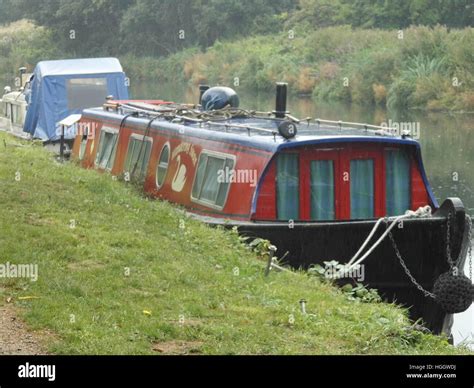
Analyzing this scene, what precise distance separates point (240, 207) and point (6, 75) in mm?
45901

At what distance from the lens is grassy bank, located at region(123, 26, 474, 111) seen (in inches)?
1533

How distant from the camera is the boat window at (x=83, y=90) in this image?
79.0 feet

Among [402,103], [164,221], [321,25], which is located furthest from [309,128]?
[321,25]

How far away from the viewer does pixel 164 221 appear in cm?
1149

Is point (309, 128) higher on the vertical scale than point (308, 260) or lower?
higher

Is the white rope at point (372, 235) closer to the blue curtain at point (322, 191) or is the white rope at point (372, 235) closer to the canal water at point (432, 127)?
the blue curtain at point (322, 191)

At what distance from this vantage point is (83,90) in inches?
954

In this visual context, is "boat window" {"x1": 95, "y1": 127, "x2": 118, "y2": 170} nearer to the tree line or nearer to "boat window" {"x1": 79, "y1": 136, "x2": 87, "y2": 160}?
"boat window" {"x1": 79, "y1": 136, "x2": 87, "y2": 160}

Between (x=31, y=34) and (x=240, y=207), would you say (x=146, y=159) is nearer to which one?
(x=240, y=207)

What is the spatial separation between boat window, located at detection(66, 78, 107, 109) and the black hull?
Result: 12.6 m

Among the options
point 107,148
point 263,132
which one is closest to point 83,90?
point 107,148

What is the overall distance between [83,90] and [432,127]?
1249 cm

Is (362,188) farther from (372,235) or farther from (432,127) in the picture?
(432,127)

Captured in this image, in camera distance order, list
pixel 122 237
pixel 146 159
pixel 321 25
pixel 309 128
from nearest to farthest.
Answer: pixel 122 237 → pixel 309 128 → pixel 146 159 → pixel 321 25
